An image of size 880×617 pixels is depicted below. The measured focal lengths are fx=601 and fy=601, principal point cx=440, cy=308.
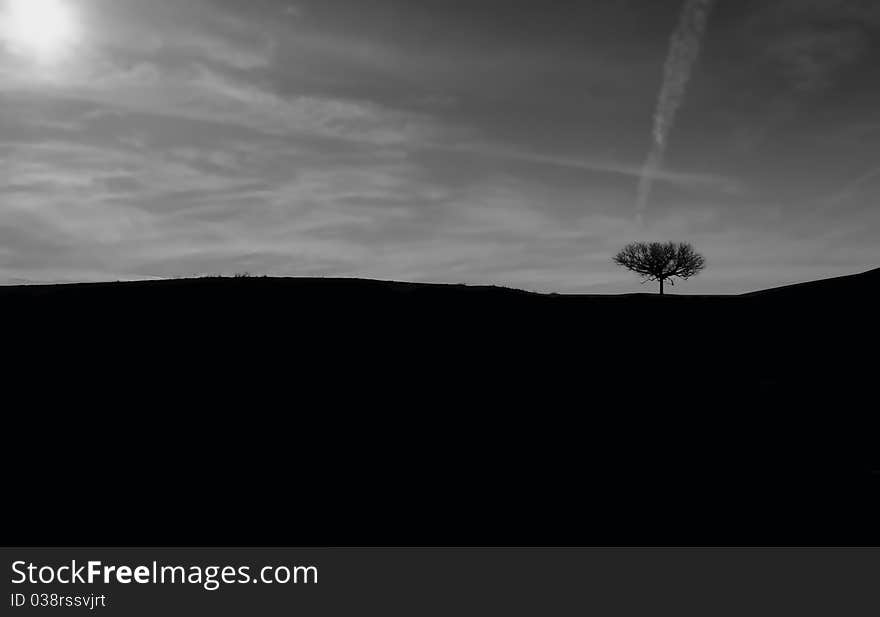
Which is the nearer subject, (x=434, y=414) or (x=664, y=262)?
(x=434, y=414)

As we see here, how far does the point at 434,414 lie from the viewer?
12.1 m

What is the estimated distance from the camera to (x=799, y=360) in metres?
14.8

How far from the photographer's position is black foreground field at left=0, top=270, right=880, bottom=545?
28.5 feet

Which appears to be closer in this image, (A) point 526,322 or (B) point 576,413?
(B) point 576,413

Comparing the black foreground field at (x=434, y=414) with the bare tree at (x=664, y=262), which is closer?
the black foreground field at (x=434, y=414)

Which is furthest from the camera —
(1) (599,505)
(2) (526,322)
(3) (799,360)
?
(2) (526,322)

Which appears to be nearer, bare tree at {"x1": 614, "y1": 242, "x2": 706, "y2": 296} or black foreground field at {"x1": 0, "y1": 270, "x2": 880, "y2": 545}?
black foreground field at {"x1": 0, "y1": 270, "x2": 880, "y2": 545}

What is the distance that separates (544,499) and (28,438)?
29.9ft

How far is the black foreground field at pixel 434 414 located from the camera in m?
8.70

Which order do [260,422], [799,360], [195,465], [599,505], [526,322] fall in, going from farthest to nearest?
[526,322] → [799,360] → [260,422] → [195,465] → [599,505]

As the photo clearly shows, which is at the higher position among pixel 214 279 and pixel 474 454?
pixel 214 279

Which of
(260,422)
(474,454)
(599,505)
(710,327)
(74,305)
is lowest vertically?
(599,505)

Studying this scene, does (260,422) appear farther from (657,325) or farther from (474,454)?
(657,325)

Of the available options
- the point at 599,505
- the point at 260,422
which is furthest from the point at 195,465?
the point at 599,505
